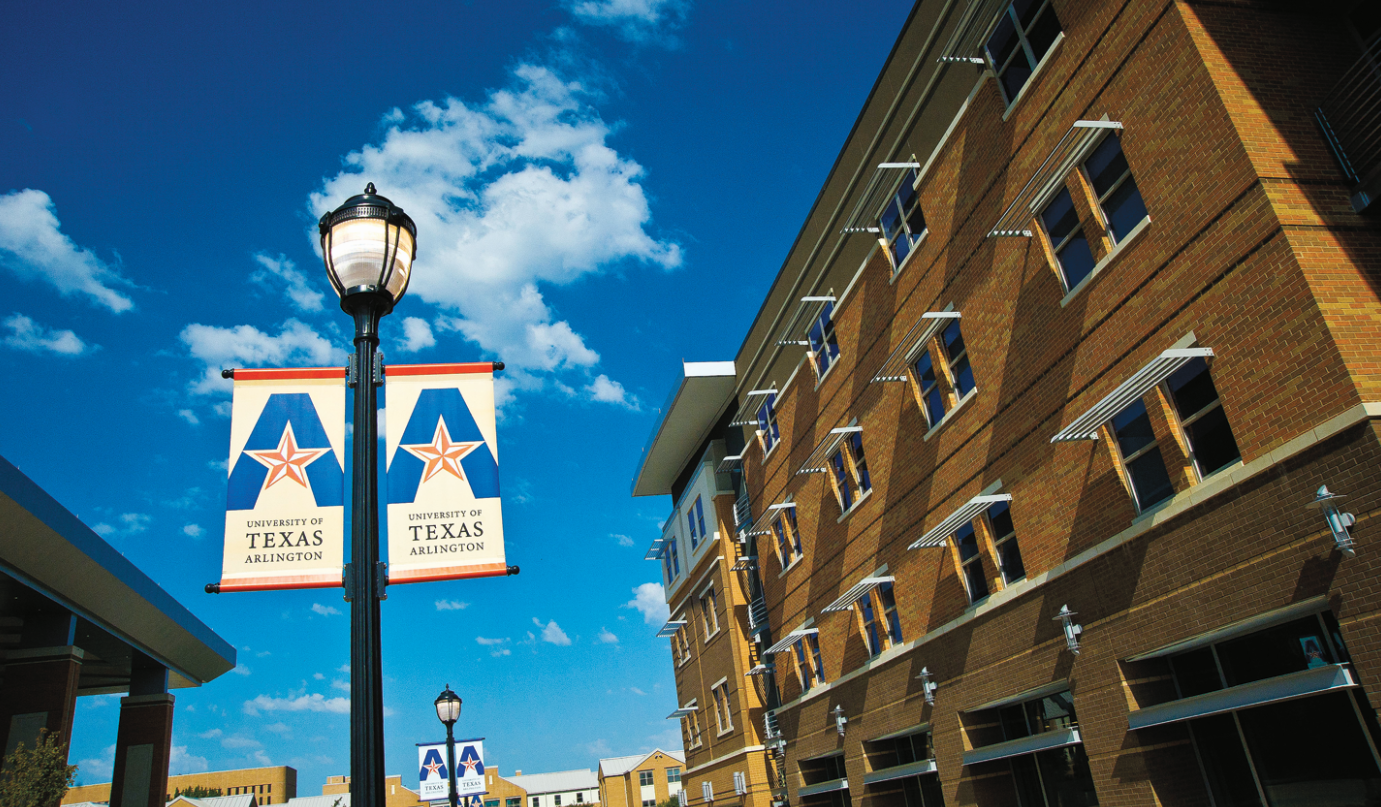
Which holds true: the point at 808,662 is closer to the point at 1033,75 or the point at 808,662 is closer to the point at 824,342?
the point at 824,342

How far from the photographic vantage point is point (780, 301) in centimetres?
2714

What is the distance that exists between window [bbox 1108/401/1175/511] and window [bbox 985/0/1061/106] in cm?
589

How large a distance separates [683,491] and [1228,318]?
32.4 m

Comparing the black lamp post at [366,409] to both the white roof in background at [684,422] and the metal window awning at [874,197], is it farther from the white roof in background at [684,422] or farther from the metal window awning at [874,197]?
the white roof in background at [684,422]

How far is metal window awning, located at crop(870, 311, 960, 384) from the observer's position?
17547 millimetres

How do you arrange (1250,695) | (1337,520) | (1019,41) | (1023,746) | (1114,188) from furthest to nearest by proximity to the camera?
(1023,746), (1019,41), (1114,188), (1250,695), (1337,520)

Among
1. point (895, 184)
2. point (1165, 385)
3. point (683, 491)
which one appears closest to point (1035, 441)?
point (1165, 385)

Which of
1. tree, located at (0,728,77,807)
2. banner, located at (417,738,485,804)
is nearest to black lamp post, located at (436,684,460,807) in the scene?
banner, located at (417,738,485,804)

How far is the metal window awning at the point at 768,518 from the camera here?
2641 centimetres

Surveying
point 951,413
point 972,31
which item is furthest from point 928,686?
point 972,31

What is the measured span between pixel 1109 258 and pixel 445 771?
15.0 meters

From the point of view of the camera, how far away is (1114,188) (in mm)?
13016

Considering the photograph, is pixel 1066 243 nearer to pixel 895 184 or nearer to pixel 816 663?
pixel 895 184

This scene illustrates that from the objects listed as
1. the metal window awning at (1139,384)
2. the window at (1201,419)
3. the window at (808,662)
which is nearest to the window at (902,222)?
the metal window awning at (1139,384)
